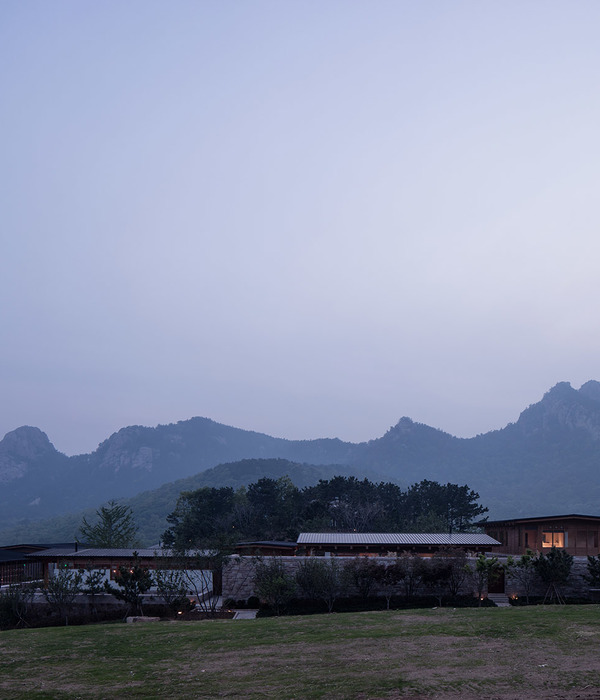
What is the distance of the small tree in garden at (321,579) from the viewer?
36.8 meters

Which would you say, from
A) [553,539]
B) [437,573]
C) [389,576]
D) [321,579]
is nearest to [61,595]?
[321,579]

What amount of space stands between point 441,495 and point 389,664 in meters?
78.2

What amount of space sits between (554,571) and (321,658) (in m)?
22.2

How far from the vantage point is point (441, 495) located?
9431 centimetres

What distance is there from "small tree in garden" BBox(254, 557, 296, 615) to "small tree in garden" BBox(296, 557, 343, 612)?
2.82 feet

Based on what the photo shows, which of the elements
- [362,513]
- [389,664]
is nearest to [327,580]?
[389,664]

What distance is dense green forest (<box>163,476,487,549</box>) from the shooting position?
88688 millimetres

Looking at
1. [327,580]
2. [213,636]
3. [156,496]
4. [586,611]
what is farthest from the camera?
[156,496]

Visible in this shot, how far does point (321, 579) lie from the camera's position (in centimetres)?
3688

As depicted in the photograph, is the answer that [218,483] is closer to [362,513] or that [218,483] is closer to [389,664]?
[362,513]

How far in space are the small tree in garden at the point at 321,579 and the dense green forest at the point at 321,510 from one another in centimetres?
4377

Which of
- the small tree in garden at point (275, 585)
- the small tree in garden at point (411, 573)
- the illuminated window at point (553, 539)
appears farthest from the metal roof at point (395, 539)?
the small tree in garden at point (275, 585)

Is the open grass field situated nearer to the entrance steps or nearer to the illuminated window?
the entrance steps

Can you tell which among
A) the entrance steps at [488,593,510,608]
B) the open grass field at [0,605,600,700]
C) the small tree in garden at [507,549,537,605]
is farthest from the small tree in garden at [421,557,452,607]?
the open grass field at [0,605,600,700]
